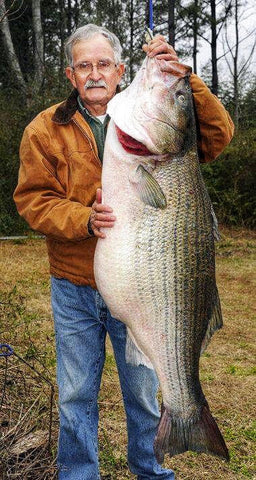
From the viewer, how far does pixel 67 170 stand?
2.66 meters

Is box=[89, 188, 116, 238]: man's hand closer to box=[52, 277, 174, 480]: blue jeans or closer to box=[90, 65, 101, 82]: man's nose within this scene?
box=[52, 277, 174, 480]: blue jeans

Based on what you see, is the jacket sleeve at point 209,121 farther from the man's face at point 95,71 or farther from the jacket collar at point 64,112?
the jacket collar at point 64,112

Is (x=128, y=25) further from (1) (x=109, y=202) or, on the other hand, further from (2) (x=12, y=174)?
(1) (x=109, y=202)

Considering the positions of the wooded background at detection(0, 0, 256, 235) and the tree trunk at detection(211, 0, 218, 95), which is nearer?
the wooded background at detection(0, 0, 256, 235)

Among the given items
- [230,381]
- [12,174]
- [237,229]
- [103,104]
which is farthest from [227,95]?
[103,104]

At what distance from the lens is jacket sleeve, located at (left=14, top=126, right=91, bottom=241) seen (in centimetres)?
245

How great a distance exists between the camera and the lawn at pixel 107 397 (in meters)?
3.14

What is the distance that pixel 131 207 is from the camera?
225 centimetres

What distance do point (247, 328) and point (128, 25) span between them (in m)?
16.0

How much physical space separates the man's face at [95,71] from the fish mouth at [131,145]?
463mm

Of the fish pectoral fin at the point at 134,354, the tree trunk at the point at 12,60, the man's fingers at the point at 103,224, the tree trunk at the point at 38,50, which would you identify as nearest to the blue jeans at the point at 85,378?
the fish pectoral fin at the point at 134,354

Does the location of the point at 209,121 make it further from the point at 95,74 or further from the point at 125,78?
the point at 125,78

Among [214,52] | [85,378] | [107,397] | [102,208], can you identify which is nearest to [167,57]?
[102,208]

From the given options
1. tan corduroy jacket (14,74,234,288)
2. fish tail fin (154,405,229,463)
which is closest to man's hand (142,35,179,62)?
tan corduroy jacket (14,74,234,288)
